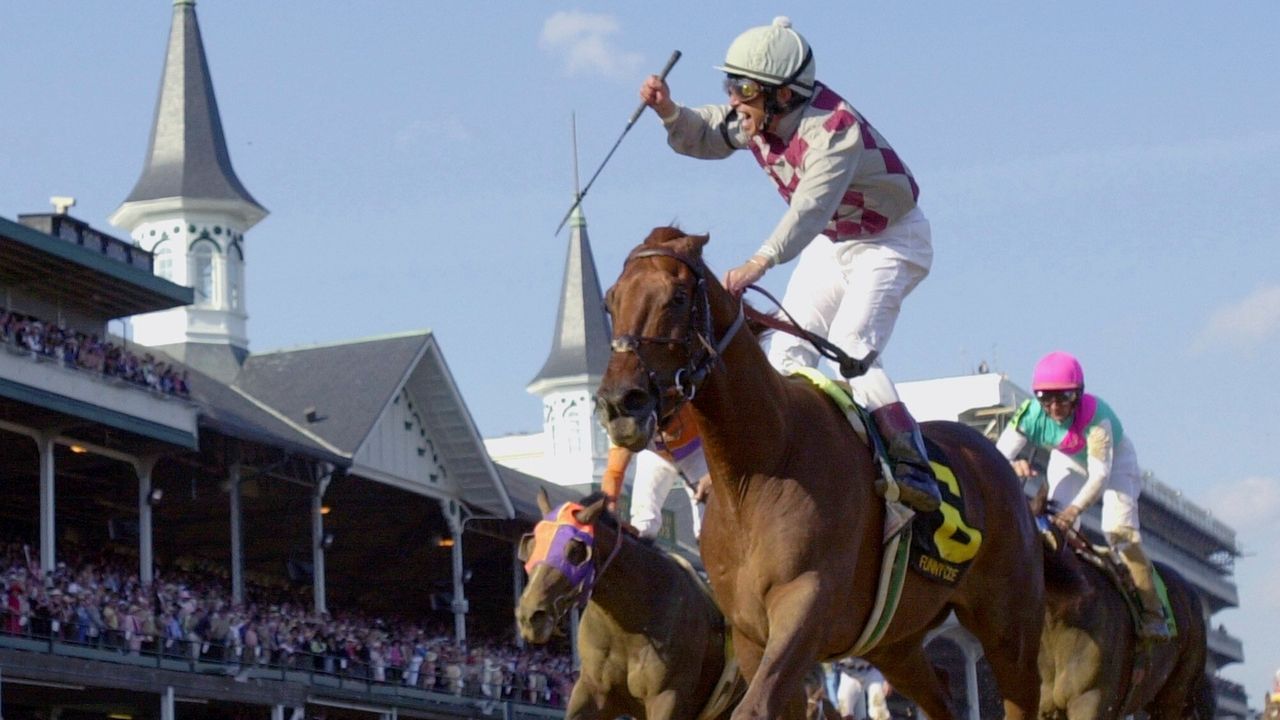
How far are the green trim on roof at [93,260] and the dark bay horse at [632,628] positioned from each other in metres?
17.2

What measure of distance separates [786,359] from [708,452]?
1.11 meters

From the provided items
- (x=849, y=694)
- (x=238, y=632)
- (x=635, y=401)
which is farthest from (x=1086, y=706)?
(x=238, y=632)

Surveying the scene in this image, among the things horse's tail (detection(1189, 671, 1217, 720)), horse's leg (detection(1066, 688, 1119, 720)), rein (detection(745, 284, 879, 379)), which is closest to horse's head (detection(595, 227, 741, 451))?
rein (detection(745, 284, 879, 379))

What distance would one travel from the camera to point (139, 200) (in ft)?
164

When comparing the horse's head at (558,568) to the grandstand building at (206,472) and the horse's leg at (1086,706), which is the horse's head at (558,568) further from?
the grandstand building at (206,472)

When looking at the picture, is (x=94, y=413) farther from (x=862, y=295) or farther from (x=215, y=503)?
(x=862, y=295)

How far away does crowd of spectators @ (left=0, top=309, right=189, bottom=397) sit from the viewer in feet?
84.5

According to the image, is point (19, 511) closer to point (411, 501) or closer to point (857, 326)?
point (411, 501)

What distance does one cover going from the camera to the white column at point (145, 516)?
2788 cm

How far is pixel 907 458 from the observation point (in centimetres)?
792

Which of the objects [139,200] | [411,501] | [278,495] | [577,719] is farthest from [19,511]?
[577,719]

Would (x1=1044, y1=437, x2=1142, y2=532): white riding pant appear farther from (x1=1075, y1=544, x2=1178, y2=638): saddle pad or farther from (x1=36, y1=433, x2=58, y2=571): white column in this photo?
(x1=36, y1=433, x2=58, y2=571): white column

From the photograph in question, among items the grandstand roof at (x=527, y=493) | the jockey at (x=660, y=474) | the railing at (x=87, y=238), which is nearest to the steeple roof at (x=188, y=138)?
the grandstand roof at (x=527, y=493)

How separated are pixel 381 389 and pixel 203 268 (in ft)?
48.1
